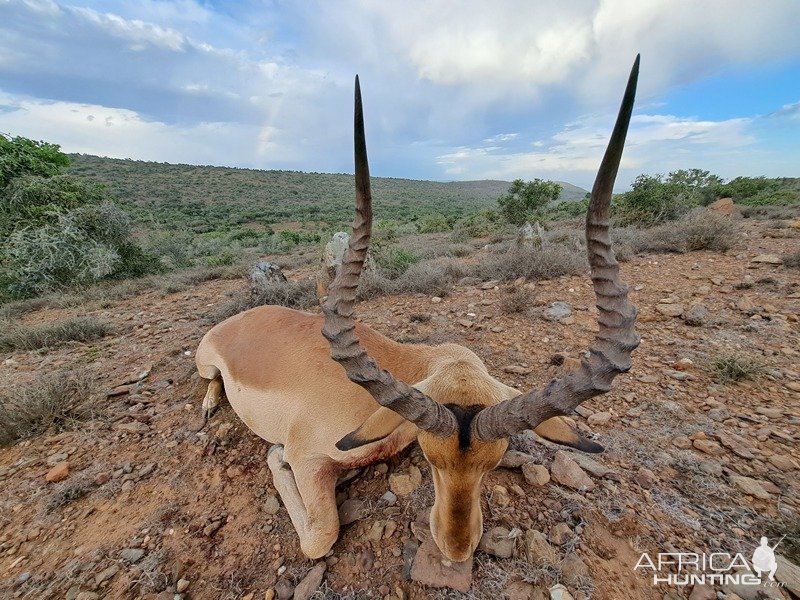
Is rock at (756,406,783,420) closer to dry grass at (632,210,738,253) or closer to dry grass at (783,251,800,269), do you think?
dry grass at (783,251,800,269)

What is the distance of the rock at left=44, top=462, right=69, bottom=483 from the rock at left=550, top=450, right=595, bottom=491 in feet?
13.2

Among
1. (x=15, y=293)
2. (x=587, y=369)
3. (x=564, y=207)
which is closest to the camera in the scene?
(x=587, y=369)

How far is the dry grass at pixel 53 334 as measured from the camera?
18.2 feet

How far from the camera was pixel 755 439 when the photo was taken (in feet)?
9.37

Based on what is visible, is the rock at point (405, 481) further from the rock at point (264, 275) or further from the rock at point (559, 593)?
the rock at point (264, 275)

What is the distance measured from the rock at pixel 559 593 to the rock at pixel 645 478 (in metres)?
1.03

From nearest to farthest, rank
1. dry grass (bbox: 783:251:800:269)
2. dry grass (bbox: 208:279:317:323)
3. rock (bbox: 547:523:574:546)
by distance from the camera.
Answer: rock (bbox: 547:523:574:546)
dry grass (bbox: 783:251:800:269)
dry grass (bbox: 208:279:317:323)

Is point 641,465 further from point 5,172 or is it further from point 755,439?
point 5,172

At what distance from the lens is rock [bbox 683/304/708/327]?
4770 mm

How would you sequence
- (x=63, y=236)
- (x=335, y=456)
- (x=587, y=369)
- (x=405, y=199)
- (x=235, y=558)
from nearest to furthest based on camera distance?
(x=587, y=369)
(x=235, y=558)
(x=335, y=456)
(x=63, y=236)
(x=405, y=199)

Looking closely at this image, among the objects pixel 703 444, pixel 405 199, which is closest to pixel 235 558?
pixel 703 444

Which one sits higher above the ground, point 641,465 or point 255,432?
point 641,465

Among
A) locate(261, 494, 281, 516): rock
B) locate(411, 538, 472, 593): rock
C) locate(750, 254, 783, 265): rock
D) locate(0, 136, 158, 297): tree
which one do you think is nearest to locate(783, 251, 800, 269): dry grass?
locate(750, 254, 783, 265): rock

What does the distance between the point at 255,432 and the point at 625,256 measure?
26.7 ft
